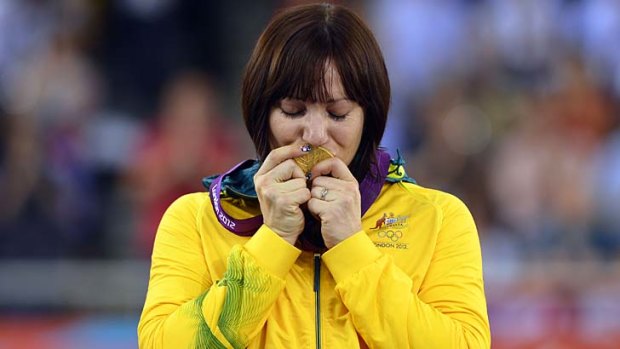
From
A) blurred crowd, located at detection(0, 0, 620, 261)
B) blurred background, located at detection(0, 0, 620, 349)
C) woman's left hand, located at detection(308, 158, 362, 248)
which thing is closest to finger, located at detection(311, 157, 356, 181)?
woman's left hand, located at detection(308, 158, 362, 248)

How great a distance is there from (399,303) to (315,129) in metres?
0.38

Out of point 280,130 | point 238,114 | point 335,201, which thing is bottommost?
point 238,114

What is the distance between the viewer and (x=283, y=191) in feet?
7.92

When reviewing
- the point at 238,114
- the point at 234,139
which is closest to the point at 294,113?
the point at 234,139

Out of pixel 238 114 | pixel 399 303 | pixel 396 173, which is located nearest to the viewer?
pixel 399 303

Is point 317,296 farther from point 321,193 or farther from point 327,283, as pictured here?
point 321,193

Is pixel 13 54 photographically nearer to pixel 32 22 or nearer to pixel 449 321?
pixel 32 22

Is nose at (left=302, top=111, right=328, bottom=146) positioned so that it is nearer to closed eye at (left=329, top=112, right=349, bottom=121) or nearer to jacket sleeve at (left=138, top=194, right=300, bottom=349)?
closed eye at (left=329, top=112, right=349, bottom=121)

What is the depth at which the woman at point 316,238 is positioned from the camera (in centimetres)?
240

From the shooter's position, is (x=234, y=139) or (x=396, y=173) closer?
(x=396, y=173)

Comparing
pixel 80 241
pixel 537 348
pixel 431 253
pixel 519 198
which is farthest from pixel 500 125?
pixel 431 253

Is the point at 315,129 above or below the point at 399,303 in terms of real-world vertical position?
above

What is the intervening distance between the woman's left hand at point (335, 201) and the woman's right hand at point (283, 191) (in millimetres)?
27

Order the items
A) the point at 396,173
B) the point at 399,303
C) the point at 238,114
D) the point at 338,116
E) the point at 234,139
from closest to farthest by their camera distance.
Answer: the point at 399,303 < the point at 338,116 < the point at 396,173 < the point at 234,139 < the point at 238,114
